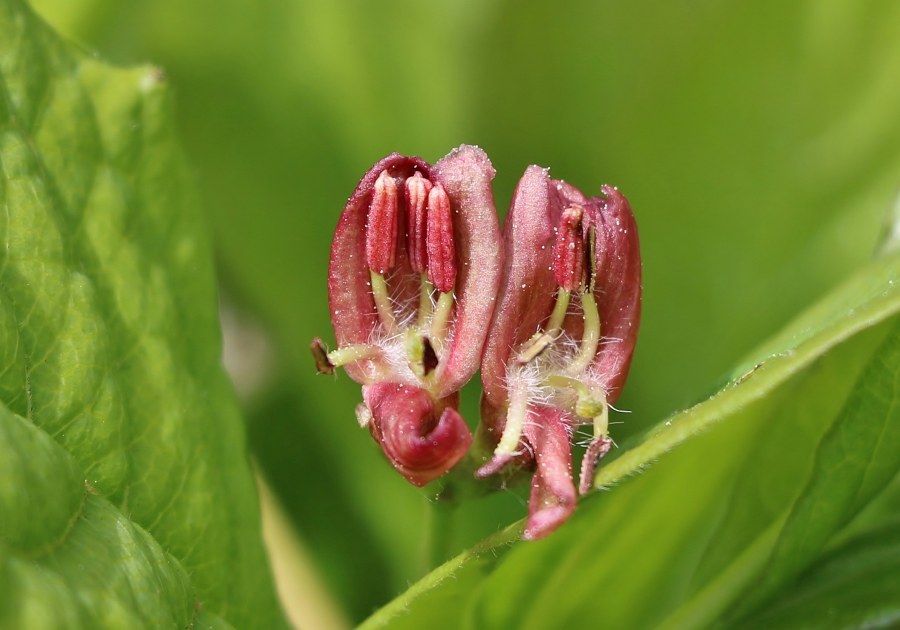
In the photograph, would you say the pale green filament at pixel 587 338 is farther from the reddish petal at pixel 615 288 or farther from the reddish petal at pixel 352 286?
the reddish petal at pixel 352 286

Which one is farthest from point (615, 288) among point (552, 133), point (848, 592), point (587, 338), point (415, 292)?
point (552, 133)

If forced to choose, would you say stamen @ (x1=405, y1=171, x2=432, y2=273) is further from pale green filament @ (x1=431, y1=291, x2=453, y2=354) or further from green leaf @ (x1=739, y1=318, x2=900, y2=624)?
green leaf @ (x1=739, y1=318, x2=900, y2=624)

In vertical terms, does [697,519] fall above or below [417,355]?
below

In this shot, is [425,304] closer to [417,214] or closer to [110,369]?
[417,214]

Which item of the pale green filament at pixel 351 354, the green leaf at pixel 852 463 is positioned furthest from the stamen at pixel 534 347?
the green leaf at pixel 852 463

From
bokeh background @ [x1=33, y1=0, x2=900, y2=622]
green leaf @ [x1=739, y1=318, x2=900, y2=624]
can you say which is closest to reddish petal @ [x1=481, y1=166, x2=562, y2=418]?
green leaf @ [x1=739, y1=318, x2=900, y2=624]

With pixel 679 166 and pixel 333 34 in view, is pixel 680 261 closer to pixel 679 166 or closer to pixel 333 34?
pixel 679 166
